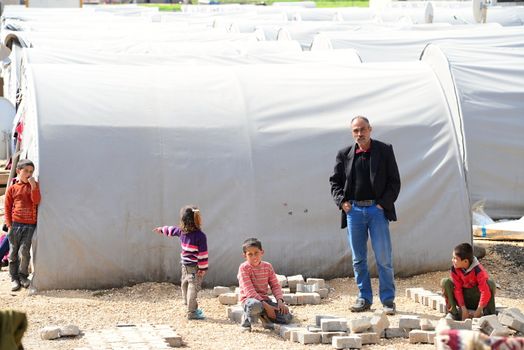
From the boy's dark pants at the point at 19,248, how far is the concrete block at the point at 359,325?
351 cm

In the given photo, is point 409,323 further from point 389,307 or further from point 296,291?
point 296,291

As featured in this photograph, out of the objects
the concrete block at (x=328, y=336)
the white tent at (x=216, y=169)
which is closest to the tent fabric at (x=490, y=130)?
the white tent at (x=216, y=169)

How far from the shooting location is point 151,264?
36.5 feet

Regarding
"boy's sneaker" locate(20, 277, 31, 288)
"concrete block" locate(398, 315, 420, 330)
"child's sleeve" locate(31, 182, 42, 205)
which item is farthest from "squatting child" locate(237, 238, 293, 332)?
"boy's sneaker" locate(20, 277, 31, 288)

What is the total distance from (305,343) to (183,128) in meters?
3.26

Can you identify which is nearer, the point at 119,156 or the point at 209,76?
the point at 119,156

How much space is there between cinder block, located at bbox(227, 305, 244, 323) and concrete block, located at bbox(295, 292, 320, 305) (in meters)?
0.75

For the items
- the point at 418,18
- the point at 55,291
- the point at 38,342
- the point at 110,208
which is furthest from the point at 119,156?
the point at 418,18

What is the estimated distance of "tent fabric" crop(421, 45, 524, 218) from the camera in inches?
579

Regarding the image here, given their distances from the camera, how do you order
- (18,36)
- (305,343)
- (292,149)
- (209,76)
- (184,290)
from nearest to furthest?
(305,343) → (184,290) → (292,149) → (209,76) → (18,36)

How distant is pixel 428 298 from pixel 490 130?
16.5ft

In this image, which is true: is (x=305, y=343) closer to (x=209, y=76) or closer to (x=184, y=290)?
(x=184, y=290)

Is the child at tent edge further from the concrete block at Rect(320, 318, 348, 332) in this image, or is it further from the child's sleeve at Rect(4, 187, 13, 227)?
the child's sleeve at Rect(4, 187, 13, 227)

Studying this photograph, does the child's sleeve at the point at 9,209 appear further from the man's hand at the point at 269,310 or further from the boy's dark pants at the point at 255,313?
the man's hand at the point at 269,310
